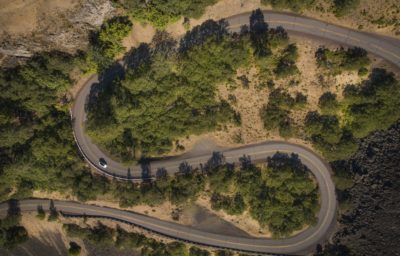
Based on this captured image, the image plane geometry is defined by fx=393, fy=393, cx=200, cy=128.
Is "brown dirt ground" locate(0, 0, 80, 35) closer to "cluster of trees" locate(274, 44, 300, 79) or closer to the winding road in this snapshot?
the winding road

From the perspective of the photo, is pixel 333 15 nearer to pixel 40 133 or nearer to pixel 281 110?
pixel 281 110

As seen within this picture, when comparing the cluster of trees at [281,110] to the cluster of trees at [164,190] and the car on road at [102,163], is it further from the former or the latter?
the car on road at [102,163]

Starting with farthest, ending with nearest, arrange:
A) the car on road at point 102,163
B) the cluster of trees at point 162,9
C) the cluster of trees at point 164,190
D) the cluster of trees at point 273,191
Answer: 1. the car on road at point 102,163
2. the cluster of trees at point 164,190
3. the cluster of trees at point 273,191
4. the cluster of trees at point 162,9

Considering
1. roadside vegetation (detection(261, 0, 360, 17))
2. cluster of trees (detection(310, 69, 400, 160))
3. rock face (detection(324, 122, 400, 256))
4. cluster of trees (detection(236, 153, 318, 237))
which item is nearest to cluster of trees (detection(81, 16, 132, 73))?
roadside vegetation (detection(261, 0, 360, 17))

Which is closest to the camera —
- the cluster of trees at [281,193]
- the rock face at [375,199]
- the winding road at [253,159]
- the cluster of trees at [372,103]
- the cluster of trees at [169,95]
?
the cluster of trees at [372,103]

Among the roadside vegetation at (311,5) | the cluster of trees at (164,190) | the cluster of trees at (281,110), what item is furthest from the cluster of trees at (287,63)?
the cluster of trees at (164,190)

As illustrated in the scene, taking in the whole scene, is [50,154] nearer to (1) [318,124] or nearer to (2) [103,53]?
(2) [103,53]
